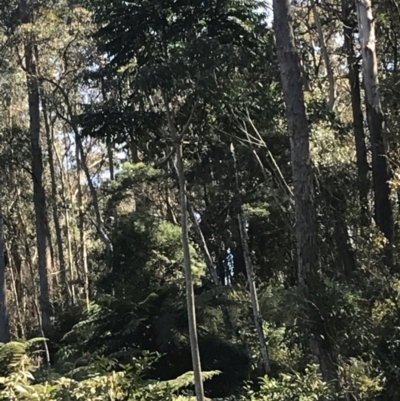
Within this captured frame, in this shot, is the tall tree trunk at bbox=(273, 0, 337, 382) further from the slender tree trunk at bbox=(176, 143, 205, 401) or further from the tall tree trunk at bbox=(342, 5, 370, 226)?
the tall tree trunk at bbox=(342, 5, 370, 226)

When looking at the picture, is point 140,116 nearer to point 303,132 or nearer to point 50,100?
point 303,132

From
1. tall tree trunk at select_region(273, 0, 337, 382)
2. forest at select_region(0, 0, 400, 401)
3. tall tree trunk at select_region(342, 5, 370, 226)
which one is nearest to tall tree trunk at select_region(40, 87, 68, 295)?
forest at select_region(0, 0, 400, 401)

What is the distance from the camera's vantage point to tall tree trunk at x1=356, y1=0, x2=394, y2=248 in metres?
10.2

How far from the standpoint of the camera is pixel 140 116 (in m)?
7.92

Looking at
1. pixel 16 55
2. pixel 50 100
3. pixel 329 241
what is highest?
pixel 16 55

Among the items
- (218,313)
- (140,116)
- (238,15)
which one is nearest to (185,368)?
(218,313)

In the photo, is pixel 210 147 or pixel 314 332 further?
pixel 210 147

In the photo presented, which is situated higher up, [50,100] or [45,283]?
[50,100]

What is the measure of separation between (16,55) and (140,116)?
10678 millimetres

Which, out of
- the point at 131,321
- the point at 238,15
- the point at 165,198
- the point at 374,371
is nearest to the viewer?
the point at 374,371

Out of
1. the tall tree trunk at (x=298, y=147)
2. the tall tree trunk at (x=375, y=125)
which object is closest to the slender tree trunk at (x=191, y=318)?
the tall tree trunk at (x=298, y=147)

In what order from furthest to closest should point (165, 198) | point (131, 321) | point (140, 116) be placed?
1. point (165, 198)
2. point (131, 321)
3. point (140, 116)

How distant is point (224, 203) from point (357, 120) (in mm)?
3320

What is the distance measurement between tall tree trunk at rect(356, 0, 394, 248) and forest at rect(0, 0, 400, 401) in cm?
3
